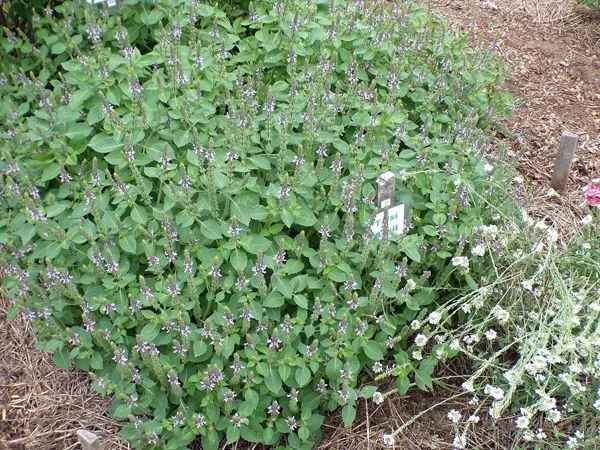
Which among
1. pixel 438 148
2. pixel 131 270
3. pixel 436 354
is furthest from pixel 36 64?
pixel 436 354

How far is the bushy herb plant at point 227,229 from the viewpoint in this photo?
2240 mm

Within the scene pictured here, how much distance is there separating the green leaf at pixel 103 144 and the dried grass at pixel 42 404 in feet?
3.11

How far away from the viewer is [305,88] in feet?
9.45

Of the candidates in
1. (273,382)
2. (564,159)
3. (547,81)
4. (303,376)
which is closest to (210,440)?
(273,382)

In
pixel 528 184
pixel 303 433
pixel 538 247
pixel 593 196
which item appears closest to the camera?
pixel 303 433

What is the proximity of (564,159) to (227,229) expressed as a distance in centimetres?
218

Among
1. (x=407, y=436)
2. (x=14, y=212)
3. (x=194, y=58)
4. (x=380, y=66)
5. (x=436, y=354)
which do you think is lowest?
(x=407, y=436)

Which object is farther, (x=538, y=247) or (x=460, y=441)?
(x=538, y=247)

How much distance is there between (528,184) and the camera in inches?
142

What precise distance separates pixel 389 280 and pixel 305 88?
40.6 inches

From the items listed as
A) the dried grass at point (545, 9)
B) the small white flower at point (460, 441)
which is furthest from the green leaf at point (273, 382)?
the dried grass at point (545, 9)

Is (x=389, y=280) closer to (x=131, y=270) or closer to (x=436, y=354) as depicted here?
(x=436, y=354)

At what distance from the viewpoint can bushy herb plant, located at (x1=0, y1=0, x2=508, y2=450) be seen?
7.35 ft

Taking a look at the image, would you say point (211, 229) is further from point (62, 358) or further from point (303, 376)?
point (62, 358)
